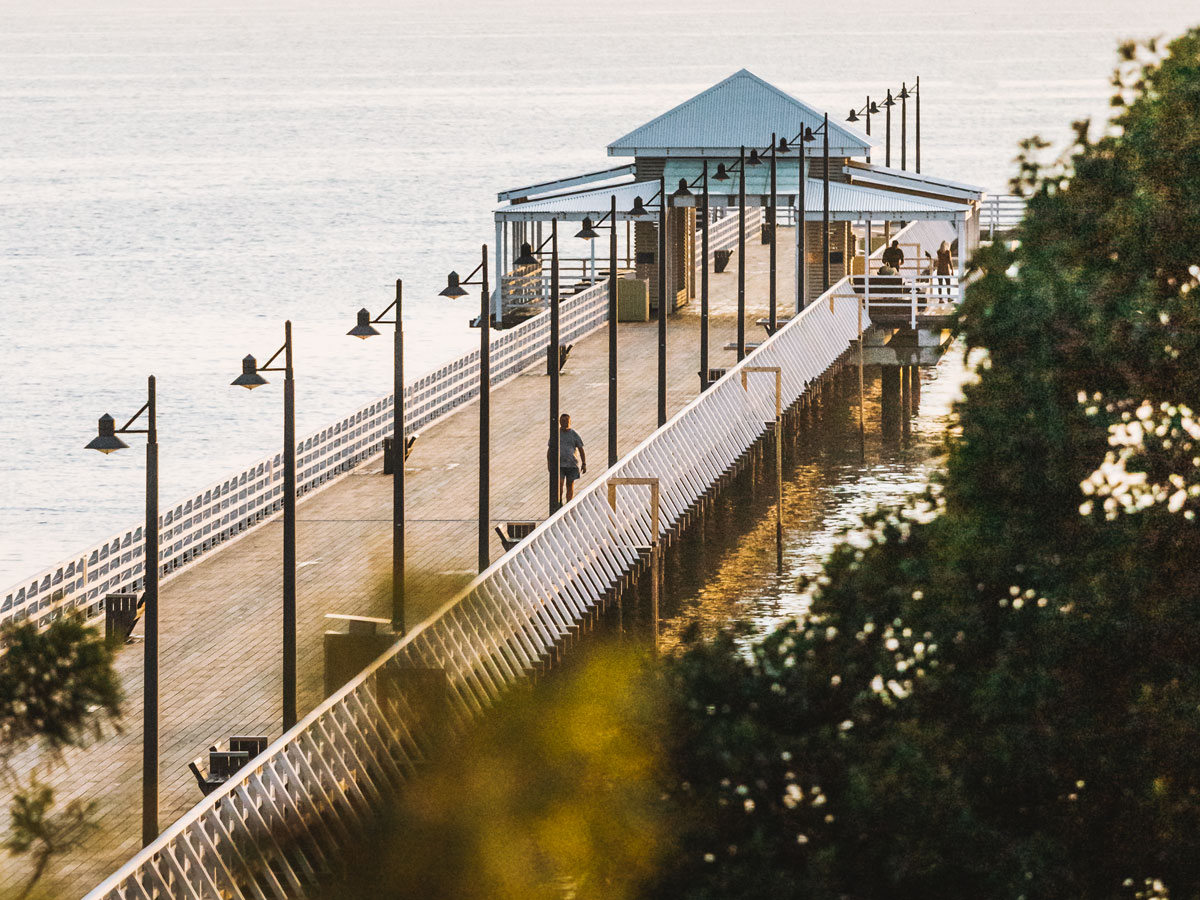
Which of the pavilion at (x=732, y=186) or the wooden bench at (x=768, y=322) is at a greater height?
the pavilion at (x=732, y=186)

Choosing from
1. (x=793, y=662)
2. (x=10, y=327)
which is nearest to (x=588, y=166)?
(x=10, y=327)

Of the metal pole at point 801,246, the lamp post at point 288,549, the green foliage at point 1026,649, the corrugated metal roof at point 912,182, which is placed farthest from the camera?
the corrugated metal roof at point 912,182

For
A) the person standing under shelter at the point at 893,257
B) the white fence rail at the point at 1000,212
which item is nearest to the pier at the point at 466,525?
the person standing under shelter at the point at 893,257

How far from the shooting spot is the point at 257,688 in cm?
2283

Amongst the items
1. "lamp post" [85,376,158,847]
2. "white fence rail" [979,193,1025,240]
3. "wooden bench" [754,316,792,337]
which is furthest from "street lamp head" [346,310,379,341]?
"white fence rail" [979,193,1025,240]

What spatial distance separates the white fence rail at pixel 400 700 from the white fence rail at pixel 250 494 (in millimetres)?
2618

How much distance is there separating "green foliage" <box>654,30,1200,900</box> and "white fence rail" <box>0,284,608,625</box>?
7.45 m

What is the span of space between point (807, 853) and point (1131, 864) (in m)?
1.95

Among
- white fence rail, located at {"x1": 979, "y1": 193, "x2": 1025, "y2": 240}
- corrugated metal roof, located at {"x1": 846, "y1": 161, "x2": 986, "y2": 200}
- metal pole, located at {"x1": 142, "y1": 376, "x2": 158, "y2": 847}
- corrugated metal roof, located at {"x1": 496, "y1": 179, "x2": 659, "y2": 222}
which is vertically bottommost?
metal pole, located at {"x1": 142, "y1": 376, "x2": 158, "y2": 847}

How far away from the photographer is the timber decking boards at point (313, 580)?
19.6m

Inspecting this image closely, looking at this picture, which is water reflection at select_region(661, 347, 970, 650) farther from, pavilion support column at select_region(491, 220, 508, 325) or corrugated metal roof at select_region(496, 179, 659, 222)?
pavilion support column at select_region(491, 220, 508, 325)

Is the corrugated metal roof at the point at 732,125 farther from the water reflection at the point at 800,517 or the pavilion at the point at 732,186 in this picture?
the water reflection at the point at 800,517

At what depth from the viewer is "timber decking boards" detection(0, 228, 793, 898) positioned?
19594 mm

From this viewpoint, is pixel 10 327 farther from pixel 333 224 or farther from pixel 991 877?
pixel 991 877
